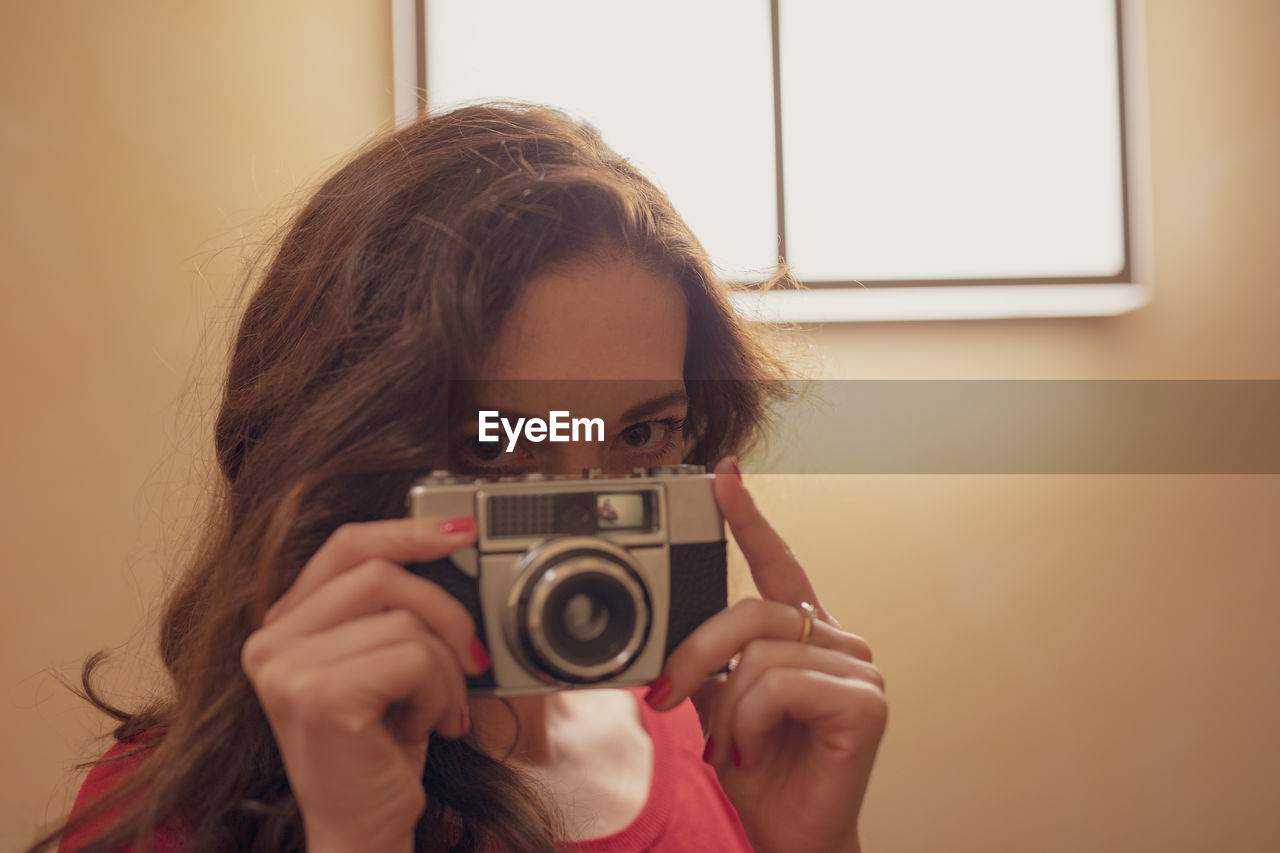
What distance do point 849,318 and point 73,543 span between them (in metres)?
1.04

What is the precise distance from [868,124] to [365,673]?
939 mm

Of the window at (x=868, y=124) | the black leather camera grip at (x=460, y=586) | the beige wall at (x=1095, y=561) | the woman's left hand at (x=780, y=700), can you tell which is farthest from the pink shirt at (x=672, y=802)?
the window at (x=868, y=124)

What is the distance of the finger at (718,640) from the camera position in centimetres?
46

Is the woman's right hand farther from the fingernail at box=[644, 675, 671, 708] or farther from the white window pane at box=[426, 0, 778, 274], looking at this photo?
the white window pane at box=[426, 0, 778, 274]

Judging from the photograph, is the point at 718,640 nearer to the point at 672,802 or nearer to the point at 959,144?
the point at 672,802

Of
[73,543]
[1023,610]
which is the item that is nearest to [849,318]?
[1023,610]

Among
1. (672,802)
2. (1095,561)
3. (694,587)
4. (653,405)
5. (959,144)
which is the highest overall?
(959,144)

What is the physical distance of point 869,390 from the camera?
3.47 ft

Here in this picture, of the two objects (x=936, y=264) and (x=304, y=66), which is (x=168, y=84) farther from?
(x=936, y=264)

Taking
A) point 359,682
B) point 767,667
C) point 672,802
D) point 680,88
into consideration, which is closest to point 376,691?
point 359,682

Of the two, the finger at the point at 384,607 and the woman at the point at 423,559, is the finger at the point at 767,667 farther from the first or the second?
the finger at the point at 384,607

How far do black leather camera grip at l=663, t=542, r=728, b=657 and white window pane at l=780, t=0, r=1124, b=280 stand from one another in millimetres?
637

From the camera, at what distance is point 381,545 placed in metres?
0.43
